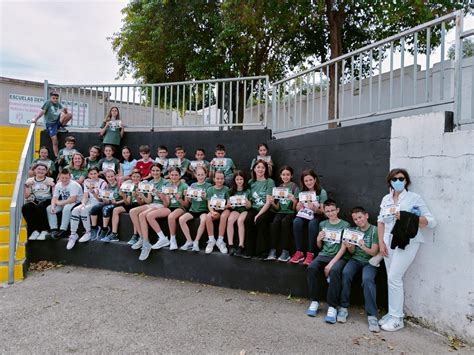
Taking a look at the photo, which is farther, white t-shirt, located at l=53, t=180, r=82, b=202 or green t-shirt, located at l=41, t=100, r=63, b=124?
green t-shirt, located at l=41, t=100, r=63, b=124

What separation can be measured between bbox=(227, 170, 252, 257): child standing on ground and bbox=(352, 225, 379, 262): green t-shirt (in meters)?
1.68

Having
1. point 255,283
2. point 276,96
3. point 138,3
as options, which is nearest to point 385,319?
point 255,283

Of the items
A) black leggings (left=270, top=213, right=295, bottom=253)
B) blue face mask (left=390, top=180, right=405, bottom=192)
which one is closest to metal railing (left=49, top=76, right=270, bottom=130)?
black leggings (left=270, top=213, right=295, bottom=253)

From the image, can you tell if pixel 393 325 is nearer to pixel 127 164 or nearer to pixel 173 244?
pixel 173 244

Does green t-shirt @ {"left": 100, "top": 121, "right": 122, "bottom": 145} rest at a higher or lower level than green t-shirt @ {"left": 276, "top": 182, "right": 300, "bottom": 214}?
higher

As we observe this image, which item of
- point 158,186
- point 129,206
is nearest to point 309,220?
point 158,186

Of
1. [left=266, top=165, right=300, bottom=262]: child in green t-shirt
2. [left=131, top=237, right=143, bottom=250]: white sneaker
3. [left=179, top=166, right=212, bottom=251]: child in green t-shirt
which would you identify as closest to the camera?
[left=266, top=165, right=300, bottom=262]: child in green t-shirt

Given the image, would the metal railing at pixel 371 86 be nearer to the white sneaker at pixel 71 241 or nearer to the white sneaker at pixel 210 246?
the white sneaker at pixel 210 246

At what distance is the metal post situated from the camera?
13.2 ft

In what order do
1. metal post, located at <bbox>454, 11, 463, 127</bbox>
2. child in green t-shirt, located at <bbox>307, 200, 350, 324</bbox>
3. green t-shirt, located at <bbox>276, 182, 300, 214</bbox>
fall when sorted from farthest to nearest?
green t-shirt, located at <bbox>276, 182, 300, 214</bbox> → child in green t-shirt, located at <bbox>307, 200, 350, 324</bbox> → metal post, located at <bbox>454, 11, 463, 127</bbox>

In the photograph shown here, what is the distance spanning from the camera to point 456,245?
3.86 metres

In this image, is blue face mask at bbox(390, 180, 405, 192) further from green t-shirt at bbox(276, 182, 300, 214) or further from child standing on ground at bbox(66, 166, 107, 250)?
child standing on ground at bbox(66, 166, 107, 250)

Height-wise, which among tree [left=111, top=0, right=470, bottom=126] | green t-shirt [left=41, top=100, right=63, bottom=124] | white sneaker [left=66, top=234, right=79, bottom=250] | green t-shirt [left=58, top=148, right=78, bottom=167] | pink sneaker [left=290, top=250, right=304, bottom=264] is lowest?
white sneaker [left=66, top=234, right=79, bottom=250]

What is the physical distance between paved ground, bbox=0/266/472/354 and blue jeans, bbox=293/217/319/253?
74cm
